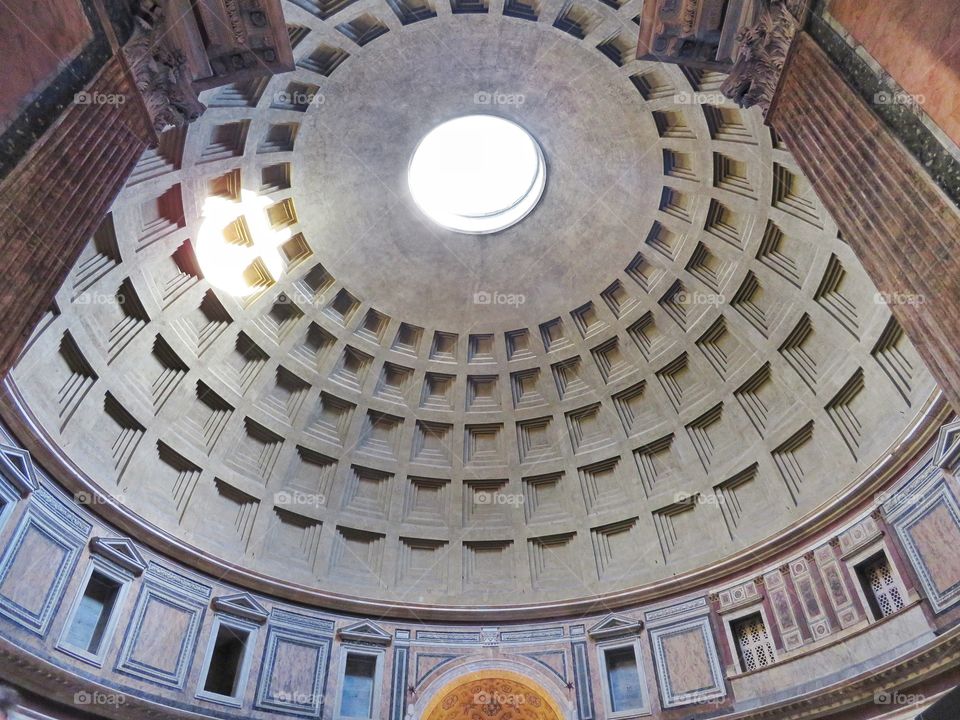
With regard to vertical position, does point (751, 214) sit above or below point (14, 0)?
above

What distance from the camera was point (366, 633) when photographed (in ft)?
66.2

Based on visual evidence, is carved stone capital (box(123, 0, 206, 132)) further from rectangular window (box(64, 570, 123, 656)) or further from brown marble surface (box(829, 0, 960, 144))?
rectangular window (box(64, 570, 123, 656))

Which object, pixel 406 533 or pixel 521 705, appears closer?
pixel 521 705

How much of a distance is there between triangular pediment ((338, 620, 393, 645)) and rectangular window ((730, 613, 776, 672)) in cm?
921

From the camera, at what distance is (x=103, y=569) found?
A: 16.5 metres

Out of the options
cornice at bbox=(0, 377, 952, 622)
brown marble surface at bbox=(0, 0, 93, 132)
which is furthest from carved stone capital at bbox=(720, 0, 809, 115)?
brown marble surface at bbox=(0, 0, 93, 132)

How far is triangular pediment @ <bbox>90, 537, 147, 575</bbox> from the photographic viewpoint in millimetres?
16484

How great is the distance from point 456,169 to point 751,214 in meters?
10.5

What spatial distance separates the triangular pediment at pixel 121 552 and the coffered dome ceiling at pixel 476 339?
90 cm

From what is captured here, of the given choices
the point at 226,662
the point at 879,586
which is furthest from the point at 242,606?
the point at 879,586

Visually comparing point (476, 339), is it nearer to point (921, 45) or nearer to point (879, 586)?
point (879, 586)

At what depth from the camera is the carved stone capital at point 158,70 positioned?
10.3 meters

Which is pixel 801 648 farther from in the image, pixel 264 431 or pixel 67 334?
pixel 67 334

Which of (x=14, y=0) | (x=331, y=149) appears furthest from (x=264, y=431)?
(x=14, y=0)
